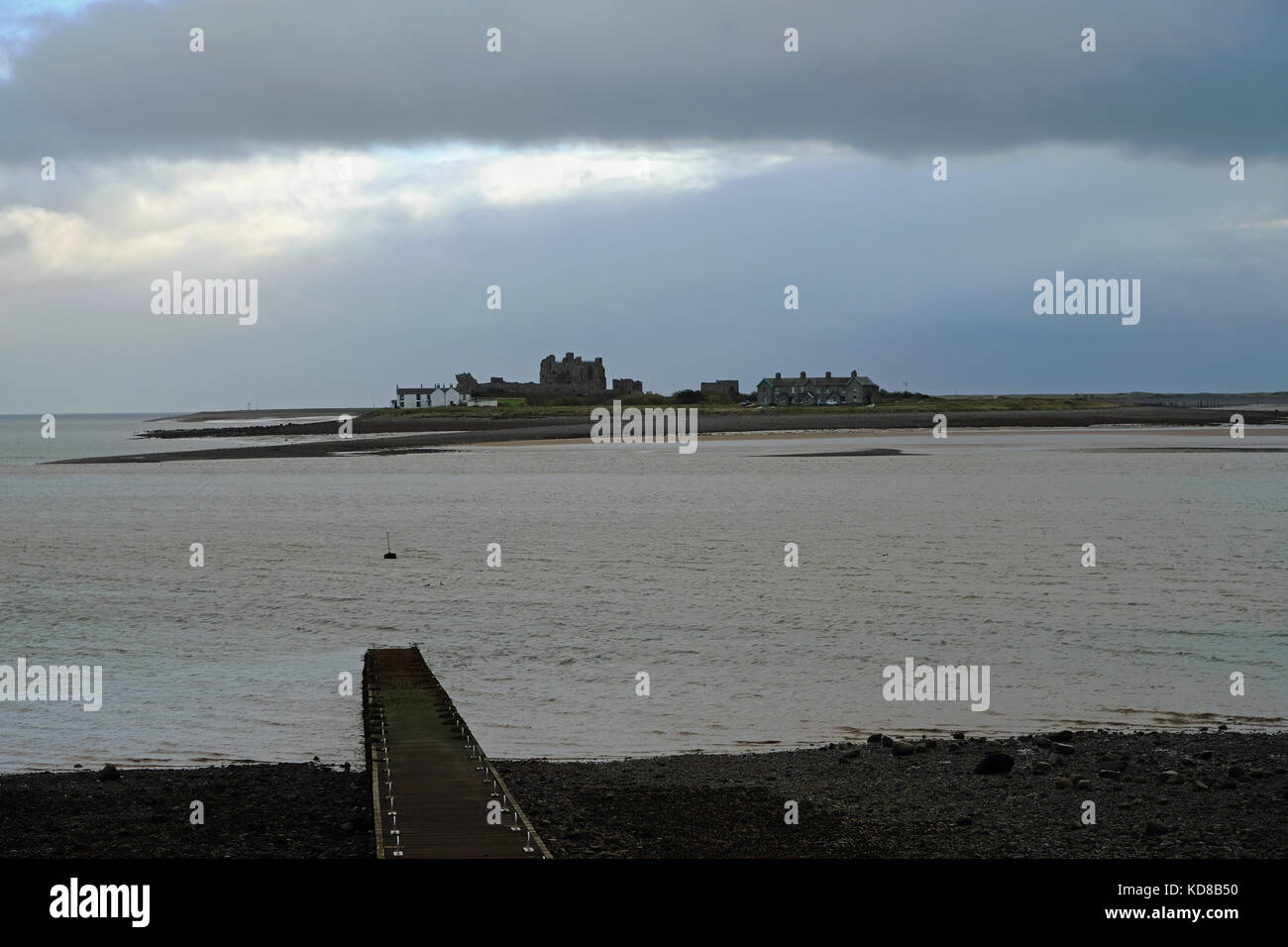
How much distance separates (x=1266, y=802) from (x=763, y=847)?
19.2ft

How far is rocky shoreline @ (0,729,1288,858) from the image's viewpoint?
12.8 m

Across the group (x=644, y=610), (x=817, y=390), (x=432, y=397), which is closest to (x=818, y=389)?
(x=817, y=390)

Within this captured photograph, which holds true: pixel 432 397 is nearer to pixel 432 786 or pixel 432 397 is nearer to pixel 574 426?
pixel 574 426

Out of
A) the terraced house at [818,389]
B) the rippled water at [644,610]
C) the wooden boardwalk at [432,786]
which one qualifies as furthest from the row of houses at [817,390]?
the wooden boardwalk at [432,786]

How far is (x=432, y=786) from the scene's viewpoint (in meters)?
14.1

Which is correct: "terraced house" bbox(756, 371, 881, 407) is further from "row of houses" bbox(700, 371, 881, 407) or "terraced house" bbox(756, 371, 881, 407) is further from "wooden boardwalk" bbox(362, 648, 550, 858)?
"wooden boardwalk" bbox(362, 648, 550, 858)

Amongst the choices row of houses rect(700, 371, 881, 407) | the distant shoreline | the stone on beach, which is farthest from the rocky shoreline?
row of houses rect(700, 371, 881, 407)

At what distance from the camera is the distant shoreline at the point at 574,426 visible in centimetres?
12262

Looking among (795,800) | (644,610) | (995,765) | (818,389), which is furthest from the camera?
(818,389)

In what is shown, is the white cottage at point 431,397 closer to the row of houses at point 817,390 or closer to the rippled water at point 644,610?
the row of houses at point 817,390

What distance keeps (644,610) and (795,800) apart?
15.9 meters

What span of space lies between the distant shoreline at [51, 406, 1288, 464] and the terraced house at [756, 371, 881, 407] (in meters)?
7.07

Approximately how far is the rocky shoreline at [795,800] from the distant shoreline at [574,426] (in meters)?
100.0
